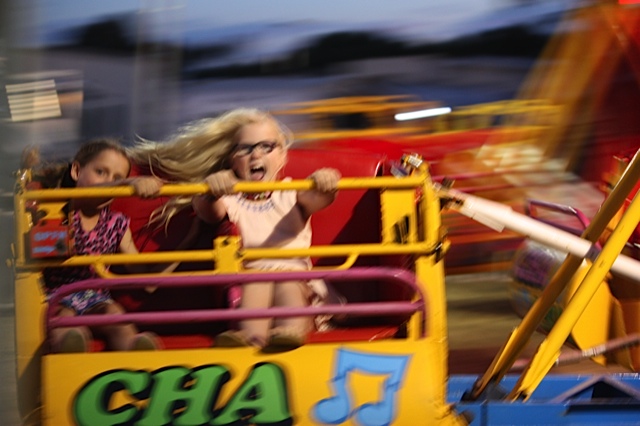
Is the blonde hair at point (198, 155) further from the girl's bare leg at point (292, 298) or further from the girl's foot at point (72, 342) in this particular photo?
the girl's foot at point (72, 342)

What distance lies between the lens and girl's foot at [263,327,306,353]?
262 cm

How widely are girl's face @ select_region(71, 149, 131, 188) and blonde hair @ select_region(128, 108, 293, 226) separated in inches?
9.8

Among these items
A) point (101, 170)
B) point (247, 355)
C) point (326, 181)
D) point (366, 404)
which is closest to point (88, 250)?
point (101, 170)

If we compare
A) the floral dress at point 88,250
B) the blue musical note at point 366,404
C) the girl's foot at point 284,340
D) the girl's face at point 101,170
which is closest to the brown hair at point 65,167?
the girl's face at point 101,170

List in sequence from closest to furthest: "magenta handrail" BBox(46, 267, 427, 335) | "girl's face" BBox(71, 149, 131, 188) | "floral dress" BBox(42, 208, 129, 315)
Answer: "magenta handrail" BBox(46, 267, 427, 335)
"floral dress" BBox(42, 208, 129, 315)
"girl's face" BBox(71, 149, 131, 188)

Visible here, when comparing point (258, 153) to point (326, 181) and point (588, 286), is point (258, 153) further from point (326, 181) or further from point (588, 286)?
point (588, 286)

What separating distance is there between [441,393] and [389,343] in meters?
0.21

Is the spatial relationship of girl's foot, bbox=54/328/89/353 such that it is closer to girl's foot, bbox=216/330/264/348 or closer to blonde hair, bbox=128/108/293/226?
girl's foot, bbox=216/330/264/348

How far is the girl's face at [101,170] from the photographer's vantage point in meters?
3.21

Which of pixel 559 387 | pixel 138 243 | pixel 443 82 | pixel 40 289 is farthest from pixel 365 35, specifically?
pixel 40 289

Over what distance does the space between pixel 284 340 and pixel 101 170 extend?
103cm

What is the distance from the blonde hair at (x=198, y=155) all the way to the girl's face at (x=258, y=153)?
30mm

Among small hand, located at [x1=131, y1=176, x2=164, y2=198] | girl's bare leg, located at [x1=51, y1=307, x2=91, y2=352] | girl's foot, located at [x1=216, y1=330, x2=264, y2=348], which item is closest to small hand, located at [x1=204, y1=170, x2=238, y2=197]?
small hand, located at [x1=131, y1=176, x2=164, y2=198]

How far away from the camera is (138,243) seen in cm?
341
